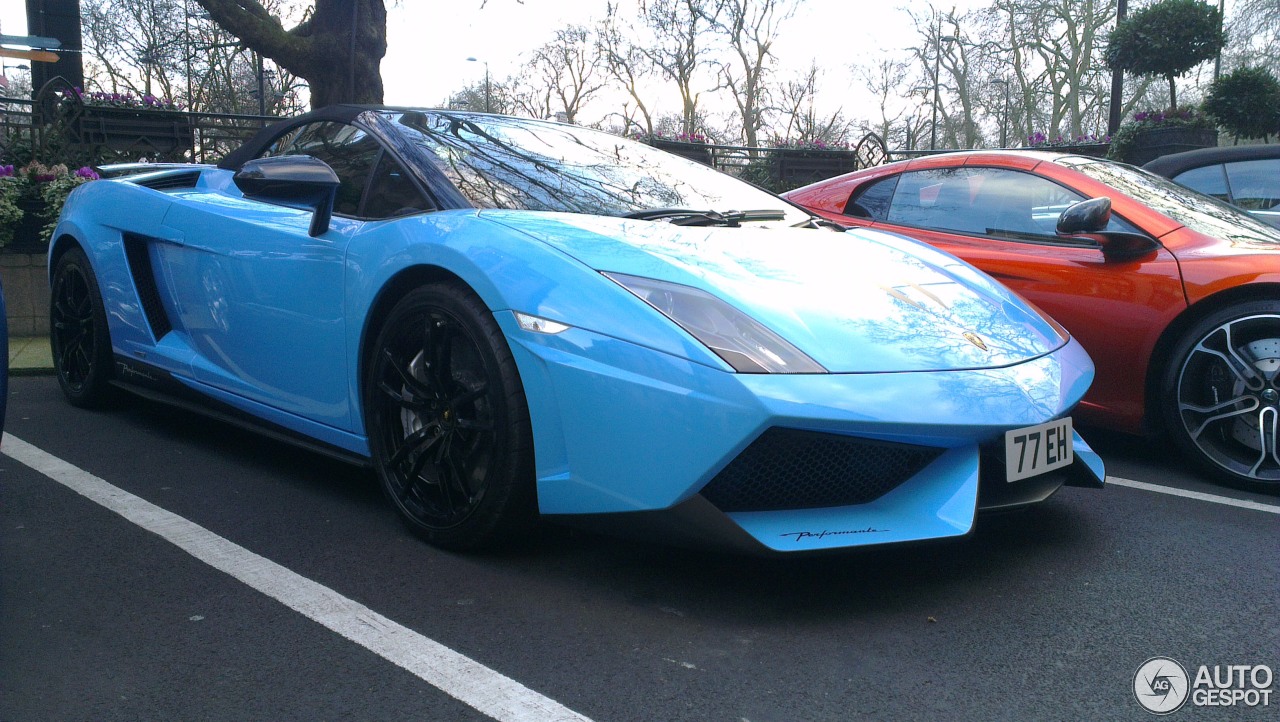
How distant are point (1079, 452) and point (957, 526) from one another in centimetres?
69

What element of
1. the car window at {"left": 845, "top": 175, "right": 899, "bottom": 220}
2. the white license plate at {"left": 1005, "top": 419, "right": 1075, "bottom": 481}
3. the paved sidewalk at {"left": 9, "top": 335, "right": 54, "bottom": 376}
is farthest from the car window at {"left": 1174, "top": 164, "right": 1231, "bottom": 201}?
the paved sidewalk at {"left": 9, "top": 335, "right": 54, "bottom": 376}

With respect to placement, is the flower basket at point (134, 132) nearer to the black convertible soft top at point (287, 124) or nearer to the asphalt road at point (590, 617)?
the black convertible soft top at point (287, 124)

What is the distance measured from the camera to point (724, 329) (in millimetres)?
2355

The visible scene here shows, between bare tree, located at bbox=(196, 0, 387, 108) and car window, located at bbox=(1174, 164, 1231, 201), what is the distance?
29.9ft

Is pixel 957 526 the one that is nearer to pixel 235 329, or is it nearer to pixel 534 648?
pixel 534 648

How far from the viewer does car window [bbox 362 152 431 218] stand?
3.01 metres

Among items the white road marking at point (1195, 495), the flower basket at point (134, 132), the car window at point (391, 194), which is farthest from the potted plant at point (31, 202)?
the white road marking at point (1195, 495)

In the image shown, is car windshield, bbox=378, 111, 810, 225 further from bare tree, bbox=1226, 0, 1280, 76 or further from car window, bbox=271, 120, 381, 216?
bare tree, bbox=1226, 0, 1280, 76

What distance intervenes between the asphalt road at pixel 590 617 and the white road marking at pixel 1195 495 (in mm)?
40

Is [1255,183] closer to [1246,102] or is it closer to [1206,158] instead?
[1206,158]

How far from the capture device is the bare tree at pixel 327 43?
12141 mm

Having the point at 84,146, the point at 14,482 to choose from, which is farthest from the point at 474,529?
the point at 84,146

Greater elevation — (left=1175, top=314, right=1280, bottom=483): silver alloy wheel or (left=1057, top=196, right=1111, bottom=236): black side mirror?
(left=1057, top=196, right=1111, bottom=236): black side mirror

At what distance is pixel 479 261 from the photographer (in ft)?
8.67
